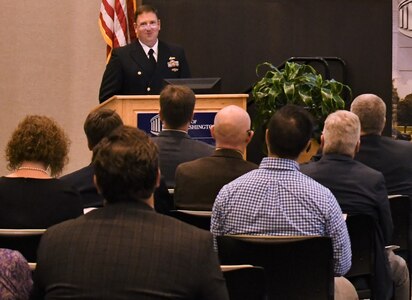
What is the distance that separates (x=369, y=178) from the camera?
407 cm

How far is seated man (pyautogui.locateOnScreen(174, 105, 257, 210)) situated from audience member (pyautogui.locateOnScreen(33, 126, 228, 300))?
165cm

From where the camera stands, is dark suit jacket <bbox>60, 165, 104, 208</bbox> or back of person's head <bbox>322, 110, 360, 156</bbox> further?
dark suit jacket <bbox>60, 165, 104, 208</bbox>

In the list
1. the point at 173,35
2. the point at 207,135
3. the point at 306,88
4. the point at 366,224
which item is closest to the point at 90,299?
the point at 366,224

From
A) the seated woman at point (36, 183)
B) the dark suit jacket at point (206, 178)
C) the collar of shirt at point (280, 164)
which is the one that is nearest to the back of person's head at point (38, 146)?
the seated woman at point (36, 183)

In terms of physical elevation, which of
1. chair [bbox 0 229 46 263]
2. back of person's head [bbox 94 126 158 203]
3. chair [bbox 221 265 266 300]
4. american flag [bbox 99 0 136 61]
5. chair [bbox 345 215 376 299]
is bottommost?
chair [bbox 345 215 376 299]

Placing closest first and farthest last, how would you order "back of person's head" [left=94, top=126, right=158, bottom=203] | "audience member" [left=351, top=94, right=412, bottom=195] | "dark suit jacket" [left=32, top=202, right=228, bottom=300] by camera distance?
"dark suit jacket" [left=32, top=202, right=228, bottom=300]
"back of person's head" [left=94, top=126, right=158, bottom=203]
"audience member" [left=351, top=94, right=412, bottom=195]

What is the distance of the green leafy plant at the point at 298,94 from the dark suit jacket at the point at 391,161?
2505mm

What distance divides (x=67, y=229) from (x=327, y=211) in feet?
4.40

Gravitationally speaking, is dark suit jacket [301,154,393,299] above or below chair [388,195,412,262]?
above

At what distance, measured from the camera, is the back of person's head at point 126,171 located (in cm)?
242

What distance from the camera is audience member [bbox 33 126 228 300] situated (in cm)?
230

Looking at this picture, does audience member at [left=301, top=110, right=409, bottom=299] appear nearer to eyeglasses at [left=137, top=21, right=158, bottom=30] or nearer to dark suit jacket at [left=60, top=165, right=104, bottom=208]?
dark suit jacket at [left=60, top=165, right=104, bottom=208]

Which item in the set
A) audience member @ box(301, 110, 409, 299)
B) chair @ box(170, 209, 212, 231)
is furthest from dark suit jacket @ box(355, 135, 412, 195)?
chair @ box(170, 209, 212, 231)

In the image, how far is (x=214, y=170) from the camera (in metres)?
4.09
